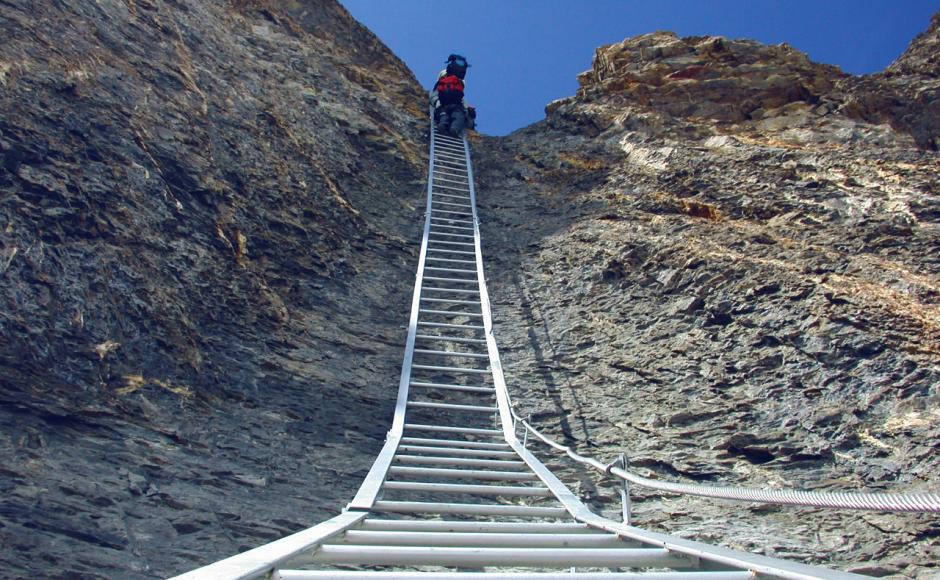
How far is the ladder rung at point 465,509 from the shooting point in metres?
3.11

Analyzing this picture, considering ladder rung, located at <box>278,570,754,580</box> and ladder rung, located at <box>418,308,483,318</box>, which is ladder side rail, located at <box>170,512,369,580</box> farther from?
ladder rung, located at <box>418,308,483,318</box>

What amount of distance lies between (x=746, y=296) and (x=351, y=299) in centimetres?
319

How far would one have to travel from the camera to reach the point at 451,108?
1192 cm

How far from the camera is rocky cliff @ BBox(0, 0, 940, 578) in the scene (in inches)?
132

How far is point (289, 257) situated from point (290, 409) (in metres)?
2.13

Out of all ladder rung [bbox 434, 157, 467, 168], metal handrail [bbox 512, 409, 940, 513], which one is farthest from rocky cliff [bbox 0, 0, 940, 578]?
metal handrail [bbox 512, 409, 940, 513]

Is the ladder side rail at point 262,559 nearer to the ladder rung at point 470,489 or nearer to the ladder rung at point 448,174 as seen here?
the ladder rung at point 470,489

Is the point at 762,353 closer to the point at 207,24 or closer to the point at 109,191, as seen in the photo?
the point at 109,191

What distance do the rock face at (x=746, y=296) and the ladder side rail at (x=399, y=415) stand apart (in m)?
0.77

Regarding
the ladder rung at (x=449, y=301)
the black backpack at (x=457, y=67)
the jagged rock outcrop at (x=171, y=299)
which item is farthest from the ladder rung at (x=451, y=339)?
the black backpack at (x=457, y=67)

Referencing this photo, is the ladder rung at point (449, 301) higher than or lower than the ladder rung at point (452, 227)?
lower

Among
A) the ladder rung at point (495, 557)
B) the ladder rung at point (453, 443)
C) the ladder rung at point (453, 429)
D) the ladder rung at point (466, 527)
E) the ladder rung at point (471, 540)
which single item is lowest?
the ladder rung at point (495, 557)

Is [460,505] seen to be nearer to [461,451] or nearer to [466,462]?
[466,462]

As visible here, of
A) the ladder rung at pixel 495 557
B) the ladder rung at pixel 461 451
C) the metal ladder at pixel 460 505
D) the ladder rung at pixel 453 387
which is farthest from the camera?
the ladder rung at pixel 453 387
